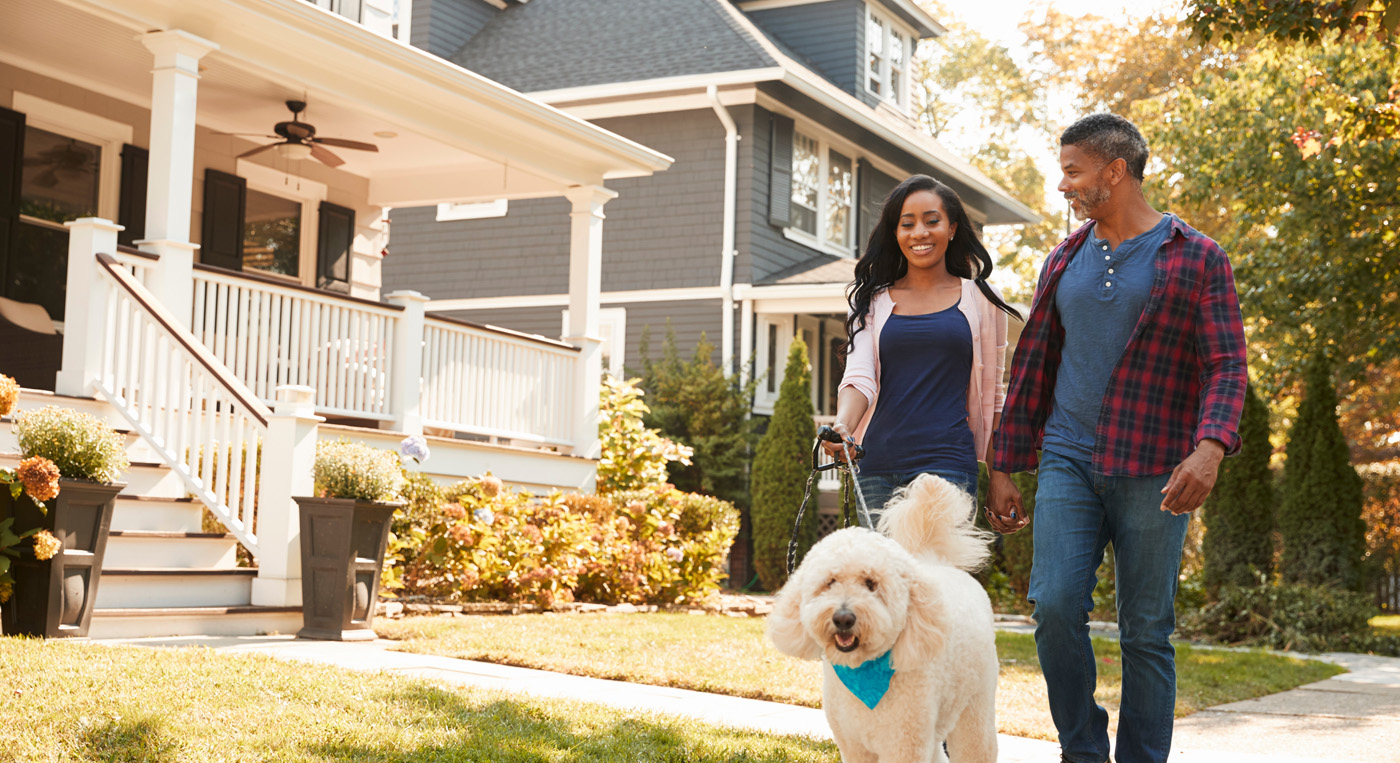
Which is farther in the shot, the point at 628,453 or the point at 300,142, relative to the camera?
the point at 628,453

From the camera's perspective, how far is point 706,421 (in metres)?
16.2

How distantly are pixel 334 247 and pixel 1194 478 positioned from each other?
11.0m

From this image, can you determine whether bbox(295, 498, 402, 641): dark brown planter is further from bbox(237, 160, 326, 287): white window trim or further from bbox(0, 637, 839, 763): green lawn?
bbox(237, 160, 326, 287): white window trim

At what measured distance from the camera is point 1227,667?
8539 millimetres

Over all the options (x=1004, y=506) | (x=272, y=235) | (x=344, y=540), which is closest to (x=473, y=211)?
(x=272, y=235)

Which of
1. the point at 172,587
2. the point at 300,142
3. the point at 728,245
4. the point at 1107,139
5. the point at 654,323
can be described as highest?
the point at 728,245

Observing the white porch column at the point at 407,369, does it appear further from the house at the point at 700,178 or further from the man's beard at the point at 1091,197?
the man's beard at the point at 1091,197

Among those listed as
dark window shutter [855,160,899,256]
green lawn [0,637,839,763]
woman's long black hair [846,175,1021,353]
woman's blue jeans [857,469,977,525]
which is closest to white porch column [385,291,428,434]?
green lawn [0,637,839,763]

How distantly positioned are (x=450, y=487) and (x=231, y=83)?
3588 millimetres

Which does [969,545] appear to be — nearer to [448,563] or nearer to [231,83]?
[448,563]

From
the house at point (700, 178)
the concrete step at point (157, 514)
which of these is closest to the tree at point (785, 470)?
the house at point (700, 178)

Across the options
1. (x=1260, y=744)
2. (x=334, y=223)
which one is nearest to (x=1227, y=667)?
(x=1260, y=744)

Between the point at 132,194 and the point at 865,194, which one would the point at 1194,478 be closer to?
the point at 132,194

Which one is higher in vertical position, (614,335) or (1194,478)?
(614,335)
